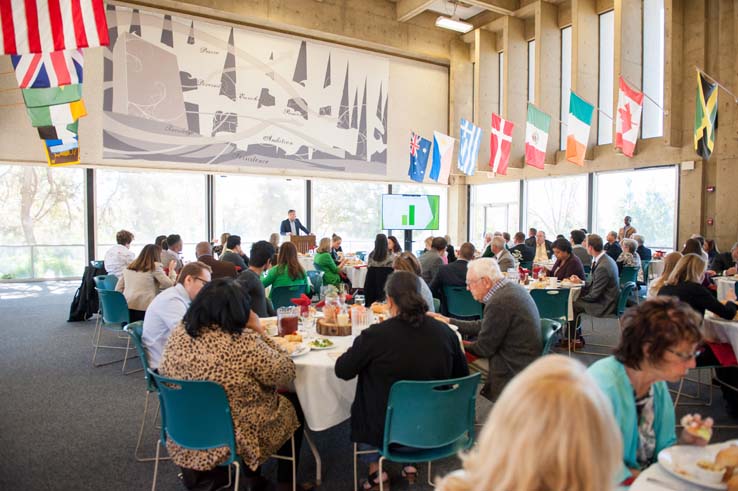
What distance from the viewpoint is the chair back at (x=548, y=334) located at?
327cm

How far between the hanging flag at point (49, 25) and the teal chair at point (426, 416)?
4.82m

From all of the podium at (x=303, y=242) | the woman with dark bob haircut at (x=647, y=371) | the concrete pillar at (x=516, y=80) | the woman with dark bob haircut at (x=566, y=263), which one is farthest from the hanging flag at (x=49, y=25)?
the concrete pillar at (x=516, y=80)

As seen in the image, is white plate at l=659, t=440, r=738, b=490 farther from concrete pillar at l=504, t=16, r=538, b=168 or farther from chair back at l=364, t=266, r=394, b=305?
concrete pillar at l=504, t=16, r=538, b=168

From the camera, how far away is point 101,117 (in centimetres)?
1089

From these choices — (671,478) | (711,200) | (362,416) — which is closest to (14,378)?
(362,416)

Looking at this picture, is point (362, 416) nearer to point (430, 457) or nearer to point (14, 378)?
point (430, 457)

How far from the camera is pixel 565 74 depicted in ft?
44.8

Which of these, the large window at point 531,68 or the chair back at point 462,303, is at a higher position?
the large window at point 531,68

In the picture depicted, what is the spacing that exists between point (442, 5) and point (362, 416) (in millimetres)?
14016

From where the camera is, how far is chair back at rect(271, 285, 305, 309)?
5.24 metres

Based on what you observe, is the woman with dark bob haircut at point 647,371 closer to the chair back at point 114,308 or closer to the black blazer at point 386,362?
the black blazer at point 386,362

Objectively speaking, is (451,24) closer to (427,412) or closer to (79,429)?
(79,429)

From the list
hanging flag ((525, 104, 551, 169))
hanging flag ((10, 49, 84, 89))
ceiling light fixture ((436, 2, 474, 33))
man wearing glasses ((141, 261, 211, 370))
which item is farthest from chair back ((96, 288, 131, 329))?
ceiling light fixture ((436, 2, 474, 33))

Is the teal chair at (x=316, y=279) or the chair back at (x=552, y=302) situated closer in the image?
the chair back at (x=552, y=302)
